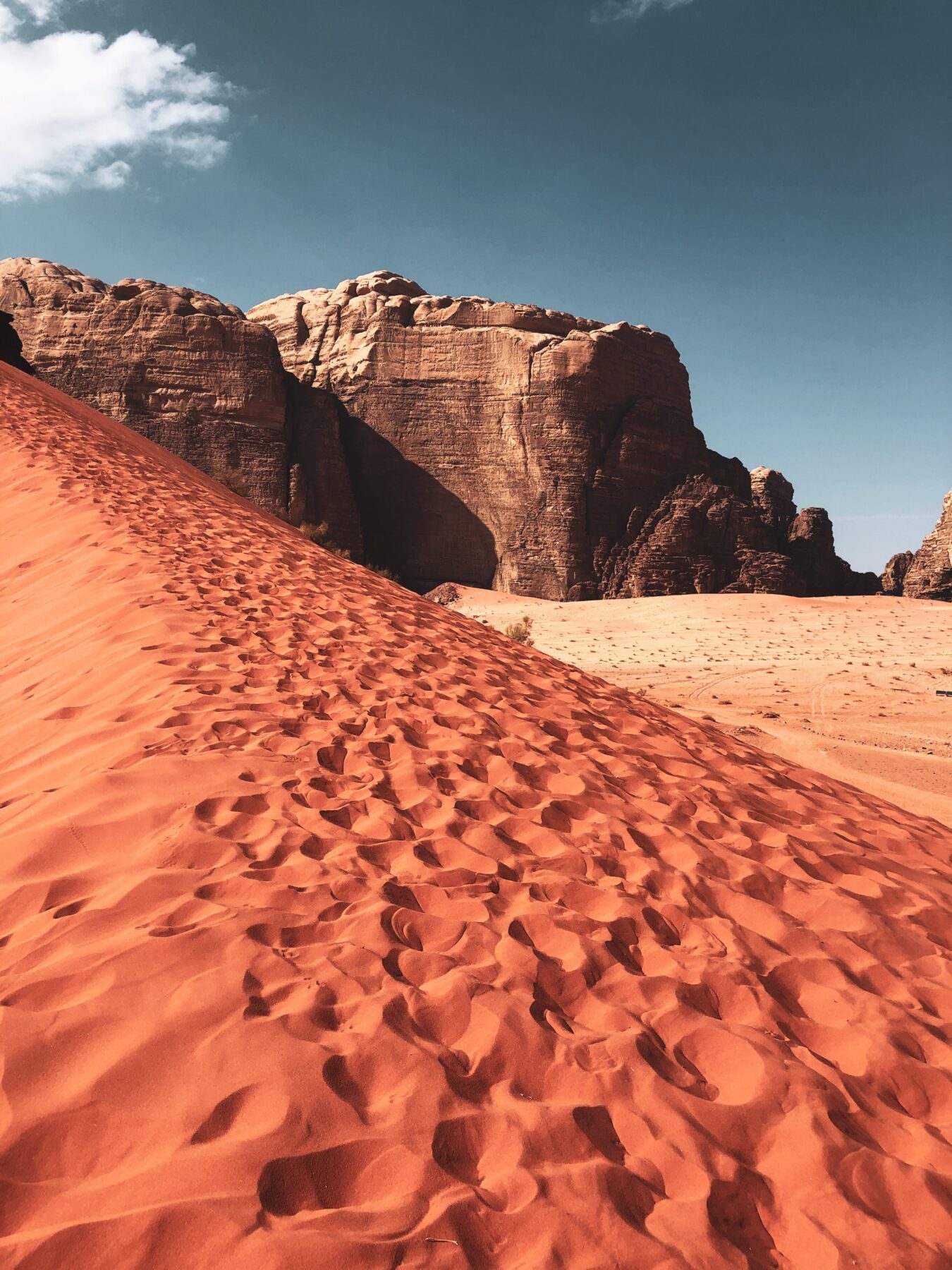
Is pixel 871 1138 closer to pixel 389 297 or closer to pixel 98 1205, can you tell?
pixel 98 1205

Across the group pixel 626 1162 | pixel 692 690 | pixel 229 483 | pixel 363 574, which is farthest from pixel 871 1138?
pixel 229 483

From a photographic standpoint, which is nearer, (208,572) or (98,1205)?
(98,1205)

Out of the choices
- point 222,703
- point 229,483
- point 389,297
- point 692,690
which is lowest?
point 692,690

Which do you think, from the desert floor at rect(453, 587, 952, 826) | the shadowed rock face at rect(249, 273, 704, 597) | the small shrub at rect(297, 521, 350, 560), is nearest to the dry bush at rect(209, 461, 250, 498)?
the small shrub at rect(297, 521, 350, 560)

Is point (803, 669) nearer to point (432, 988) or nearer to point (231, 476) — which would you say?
point (432, 988)

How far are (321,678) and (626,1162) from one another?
3.73 metres

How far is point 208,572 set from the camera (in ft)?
24.6

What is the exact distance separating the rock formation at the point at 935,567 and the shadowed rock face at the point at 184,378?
26.6 meters

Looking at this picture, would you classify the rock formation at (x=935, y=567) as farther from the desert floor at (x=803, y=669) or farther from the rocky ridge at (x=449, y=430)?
the desert floor at (x=803, y=669)

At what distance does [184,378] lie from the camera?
3156 cm

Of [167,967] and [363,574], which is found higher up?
[363,574]

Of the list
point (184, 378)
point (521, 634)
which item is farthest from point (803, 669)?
point (184, 378)

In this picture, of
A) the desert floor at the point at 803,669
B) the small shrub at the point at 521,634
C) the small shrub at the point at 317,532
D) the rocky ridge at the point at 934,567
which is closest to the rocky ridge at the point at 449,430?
the small shrub at the point at 317,532

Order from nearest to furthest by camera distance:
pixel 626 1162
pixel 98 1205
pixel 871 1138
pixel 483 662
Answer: pixel 98 1205, pixel 626 1162, pixel 871 1138, pixel 483 662
